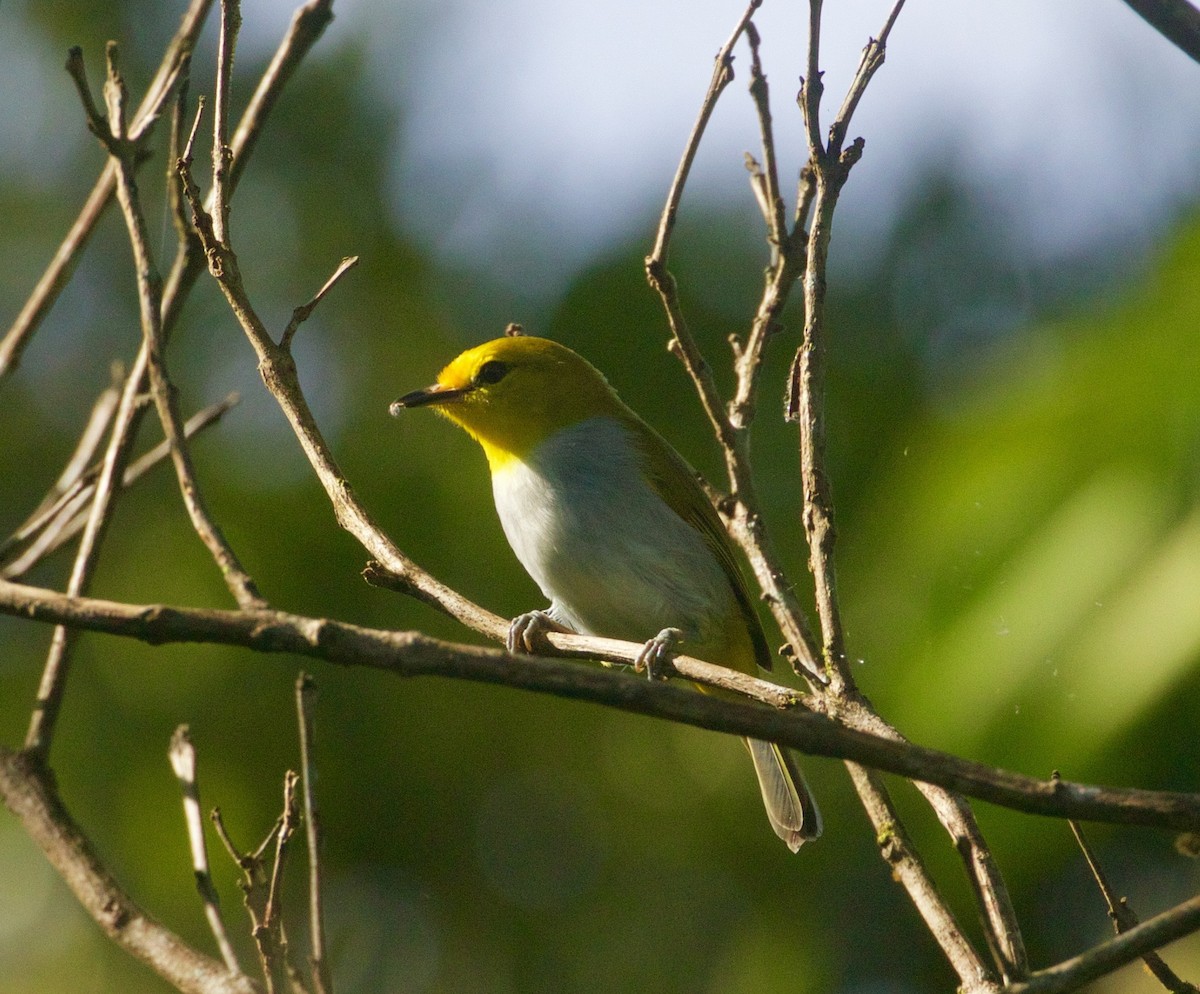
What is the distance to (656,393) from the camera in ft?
20.7

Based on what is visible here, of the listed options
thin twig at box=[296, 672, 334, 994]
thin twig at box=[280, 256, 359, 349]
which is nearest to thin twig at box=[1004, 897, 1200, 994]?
thin twig at box=[296, 672, 334, 994]

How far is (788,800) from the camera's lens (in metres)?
3.30

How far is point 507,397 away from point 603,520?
1.80ft

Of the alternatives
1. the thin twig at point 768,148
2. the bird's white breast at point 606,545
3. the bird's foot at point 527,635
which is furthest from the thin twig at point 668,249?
the bird's white breast at point 606,545

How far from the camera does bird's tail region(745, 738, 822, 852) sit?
10.7ft

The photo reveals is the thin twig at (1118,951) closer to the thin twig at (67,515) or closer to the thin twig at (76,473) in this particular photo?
the thin twig at (67,515)

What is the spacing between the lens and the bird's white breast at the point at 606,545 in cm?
348

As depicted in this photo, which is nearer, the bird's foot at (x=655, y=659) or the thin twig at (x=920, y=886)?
the thin twig at (x=920, y=886)

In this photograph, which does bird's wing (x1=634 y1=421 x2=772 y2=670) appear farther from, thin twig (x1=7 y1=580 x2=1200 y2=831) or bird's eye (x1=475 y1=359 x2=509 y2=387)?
thin twig (x1=7 y1=580 x2=1200 y2=831)

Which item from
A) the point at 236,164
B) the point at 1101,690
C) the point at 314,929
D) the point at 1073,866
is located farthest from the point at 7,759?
the point at 1073,866

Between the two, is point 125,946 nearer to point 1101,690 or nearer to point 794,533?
point 1101,690

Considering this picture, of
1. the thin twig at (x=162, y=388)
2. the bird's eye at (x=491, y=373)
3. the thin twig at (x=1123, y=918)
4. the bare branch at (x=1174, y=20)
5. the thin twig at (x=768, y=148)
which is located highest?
the bare branch at (x=1174, y=20)

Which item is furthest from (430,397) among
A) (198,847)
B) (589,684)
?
(589,684)

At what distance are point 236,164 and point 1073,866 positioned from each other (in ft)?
14.1
